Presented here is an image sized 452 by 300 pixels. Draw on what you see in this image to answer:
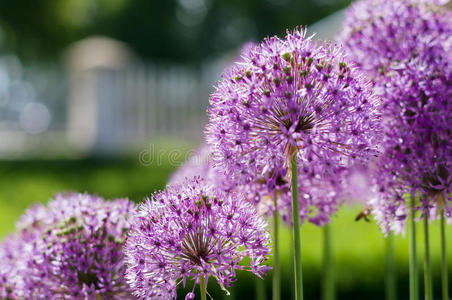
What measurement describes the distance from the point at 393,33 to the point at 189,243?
5.03 ft

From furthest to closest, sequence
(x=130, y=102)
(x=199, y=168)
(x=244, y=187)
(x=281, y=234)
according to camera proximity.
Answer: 1. (x=130, y=102)
2. (x=281, y=234)
3. (x=199, y=168)
4. (x=244, y=187)

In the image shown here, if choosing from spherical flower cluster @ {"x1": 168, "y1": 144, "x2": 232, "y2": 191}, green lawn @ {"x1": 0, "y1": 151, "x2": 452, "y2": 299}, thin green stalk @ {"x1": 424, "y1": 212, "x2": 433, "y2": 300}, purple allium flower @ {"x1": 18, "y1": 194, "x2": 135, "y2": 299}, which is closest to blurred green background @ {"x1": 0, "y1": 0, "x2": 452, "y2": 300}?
green lawn @ {"x1": 0, "y1": 151, "x2": 452, "y2": 299}

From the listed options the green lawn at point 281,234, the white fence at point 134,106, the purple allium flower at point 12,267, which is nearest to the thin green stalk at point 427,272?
the green lawn at point 281,234

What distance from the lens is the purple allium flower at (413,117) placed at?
2.21 m

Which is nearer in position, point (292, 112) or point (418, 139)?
point (292, 112)

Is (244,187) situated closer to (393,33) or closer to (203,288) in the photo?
(203,288)

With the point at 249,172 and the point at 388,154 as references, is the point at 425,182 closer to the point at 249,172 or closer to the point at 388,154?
the point at 388,154

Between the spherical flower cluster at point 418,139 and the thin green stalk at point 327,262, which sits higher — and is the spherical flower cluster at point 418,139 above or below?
above

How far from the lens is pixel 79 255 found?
2.23 meters

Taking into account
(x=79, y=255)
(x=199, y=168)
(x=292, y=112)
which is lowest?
(x=79, y=255)

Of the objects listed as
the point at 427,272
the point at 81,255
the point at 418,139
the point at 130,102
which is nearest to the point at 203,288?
the point at 81,255

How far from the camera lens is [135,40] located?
2909cm

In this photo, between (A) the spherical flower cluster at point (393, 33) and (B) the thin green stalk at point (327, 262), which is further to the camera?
(B) the thin green stalk at point (327, 262)

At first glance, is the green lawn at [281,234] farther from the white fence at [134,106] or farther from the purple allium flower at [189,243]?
the white fence at [134,106]
